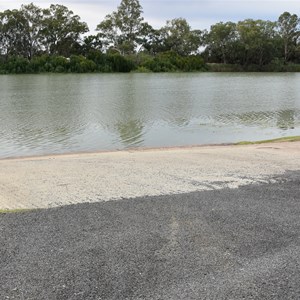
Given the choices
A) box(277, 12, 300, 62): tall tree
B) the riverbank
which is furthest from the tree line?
the riverbank

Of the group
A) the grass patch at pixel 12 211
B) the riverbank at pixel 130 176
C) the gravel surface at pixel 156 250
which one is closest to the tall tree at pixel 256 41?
the riverbank at pixel 130 176

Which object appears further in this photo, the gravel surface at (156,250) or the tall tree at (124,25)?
the tall tree at (124,25)

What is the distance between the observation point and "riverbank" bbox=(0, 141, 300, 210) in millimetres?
6203

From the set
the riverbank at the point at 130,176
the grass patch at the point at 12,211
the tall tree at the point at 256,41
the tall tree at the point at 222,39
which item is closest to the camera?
the grass patch at the point at 12,211

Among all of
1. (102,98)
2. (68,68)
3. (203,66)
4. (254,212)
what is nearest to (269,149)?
(254,212)

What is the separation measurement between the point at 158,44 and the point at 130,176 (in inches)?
3717

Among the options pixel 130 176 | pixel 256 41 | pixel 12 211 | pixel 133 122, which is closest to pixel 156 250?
pixel 12 211

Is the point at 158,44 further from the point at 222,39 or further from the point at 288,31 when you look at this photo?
the point at 288,31

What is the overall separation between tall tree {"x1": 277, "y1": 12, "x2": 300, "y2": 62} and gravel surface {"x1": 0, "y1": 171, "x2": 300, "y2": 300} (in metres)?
91.6

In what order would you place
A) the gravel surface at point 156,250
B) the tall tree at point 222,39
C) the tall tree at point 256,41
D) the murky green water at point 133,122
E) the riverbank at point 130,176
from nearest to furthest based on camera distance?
the gravel surface at point 156,250 < the riverbank at point 130,176 < the murky green water at point 133,122 < the tall tree at point 256,41 < the tall tree at point 222,39

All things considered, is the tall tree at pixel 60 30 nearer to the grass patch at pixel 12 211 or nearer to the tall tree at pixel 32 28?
the tall tree at pixel 32 28

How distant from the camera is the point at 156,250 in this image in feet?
13.9

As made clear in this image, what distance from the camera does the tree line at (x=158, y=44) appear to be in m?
85.6

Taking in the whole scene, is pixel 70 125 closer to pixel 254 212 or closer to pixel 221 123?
pixel 221 123
